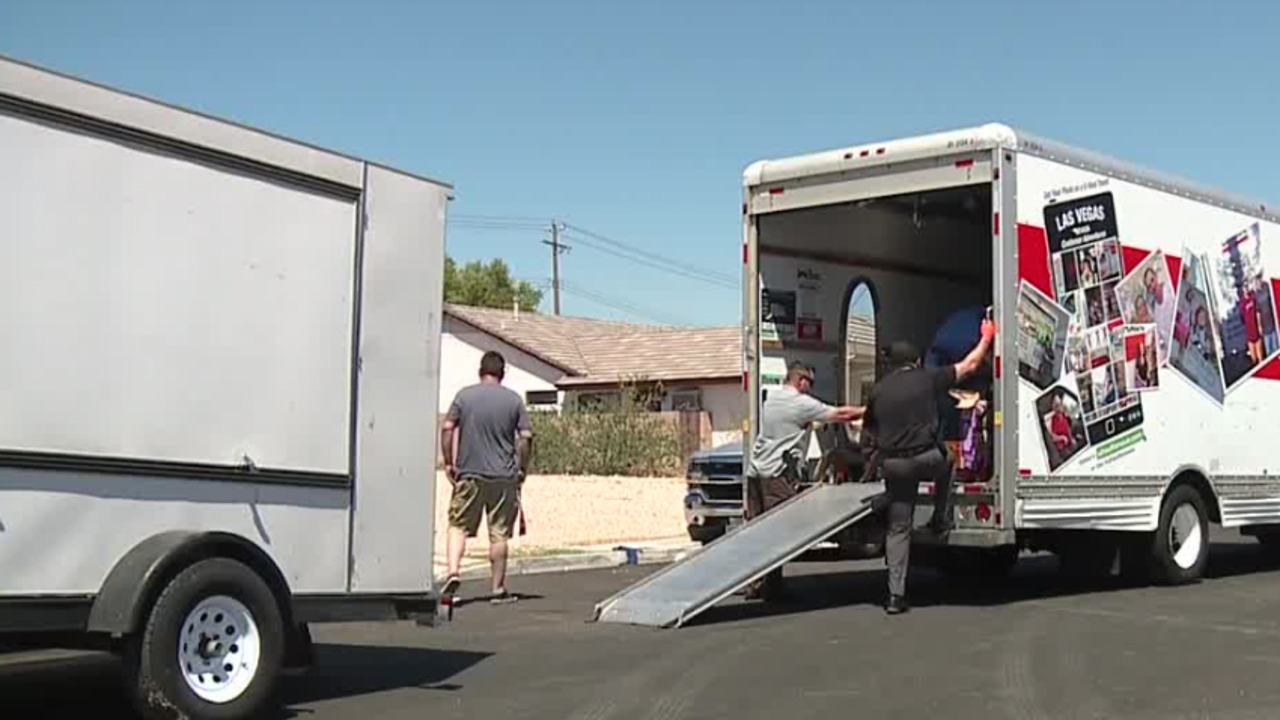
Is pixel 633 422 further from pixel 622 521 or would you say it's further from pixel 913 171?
pixel 913 171

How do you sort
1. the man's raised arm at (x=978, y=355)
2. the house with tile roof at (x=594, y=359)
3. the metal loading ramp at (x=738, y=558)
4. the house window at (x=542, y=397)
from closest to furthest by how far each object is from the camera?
the metal loading ramp at (x=738, y=558) → the man's raised arm at (x=978, y=355) → the house with tile roof at (x=594, y=359) → the house window at (x=542, y=397)

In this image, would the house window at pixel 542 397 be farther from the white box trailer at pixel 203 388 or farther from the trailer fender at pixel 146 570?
the trailer fender at pixel 146 570

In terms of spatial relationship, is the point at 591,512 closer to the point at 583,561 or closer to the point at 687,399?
the point at 583,561

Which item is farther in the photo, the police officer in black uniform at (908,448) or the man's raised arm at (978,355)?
the man's raised arm at (978,355)

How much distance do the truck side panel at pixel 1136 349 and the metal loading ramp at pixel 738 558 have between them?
1372 millimetres

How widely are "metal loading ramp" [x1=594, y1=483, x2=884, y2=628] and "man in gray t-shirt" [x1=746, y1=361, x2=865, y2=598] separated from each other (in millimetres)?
155

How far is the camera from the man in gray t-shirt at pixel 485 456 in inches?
447

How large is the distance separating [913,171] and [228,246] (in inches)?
235

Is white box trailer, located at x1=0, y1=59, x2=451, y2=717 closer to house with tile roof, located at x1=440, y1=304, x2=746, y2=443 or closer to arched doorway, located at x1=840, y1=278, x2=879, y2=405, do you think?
arched doorway, located at x1=840, y1=278, x2=879, y2=405

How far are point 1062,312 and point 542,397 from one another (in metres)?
36.2

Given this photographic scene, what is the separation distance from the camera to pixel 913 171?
452 inches

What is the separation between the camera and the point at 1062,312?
11484 mm

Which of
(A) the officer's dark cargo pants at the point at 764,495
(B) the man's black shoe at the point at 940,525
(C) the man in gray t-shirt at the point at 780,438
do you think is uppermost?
(C) the man in gray t-shirt at the point at 780,438

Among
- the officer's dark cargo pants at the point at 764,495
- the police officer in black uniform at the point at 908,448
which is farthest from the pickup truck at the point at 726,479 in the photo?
the police officer in black uniform at the point at 908,448
